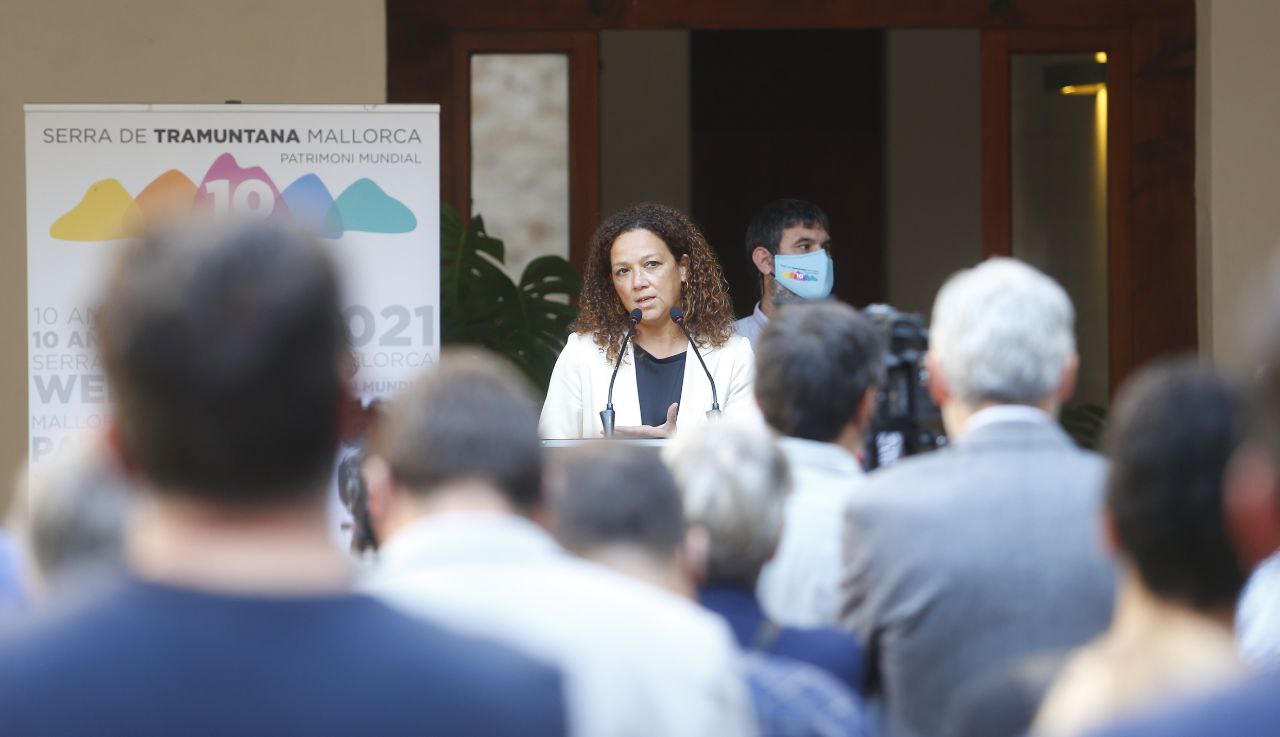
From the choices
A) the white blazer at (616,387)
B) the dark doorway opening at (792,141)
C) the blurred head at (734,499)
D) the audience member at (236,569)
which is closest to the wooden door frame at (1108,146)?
the white blazer at (616,387)

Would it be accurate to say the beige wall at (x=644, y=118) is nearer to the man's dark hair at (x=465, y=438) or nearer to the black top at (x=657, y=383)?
the black top at (x=657, y=383)

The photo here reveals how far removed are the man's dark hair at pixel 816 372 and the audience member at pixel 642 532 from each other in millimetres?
653

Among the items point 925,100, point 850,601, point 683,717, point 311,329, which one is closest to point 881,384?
point 850,601

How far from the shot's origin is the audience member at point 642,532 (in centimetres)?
200

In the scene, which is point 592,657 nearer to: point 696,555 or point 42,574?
point 696,555

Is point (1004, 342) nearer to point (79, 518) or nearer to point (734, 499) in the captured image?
point (734, 499)

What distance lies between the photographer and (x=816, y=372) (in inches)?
105

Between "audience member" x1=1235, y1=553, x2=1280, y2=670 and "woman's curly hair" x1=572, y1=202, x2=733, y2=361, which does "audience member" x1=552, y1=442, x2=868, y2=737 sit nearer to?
"audience member" x1=1235, y1=553, x2=1280, y2=670

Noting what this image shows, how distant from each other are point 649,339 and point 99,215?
6.12 ft

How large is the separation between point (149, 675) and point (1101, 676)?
849mm

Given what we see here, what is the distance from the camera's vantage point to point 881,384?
278 centimetres

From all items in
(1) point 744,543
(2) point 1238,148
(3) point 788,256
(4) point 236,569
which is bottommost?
(1) point 744,543

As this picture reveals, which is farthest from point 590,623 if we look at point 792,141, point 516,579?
point 792,141

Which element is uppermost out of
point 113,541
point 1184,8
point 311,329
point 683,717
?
point 1184,8
